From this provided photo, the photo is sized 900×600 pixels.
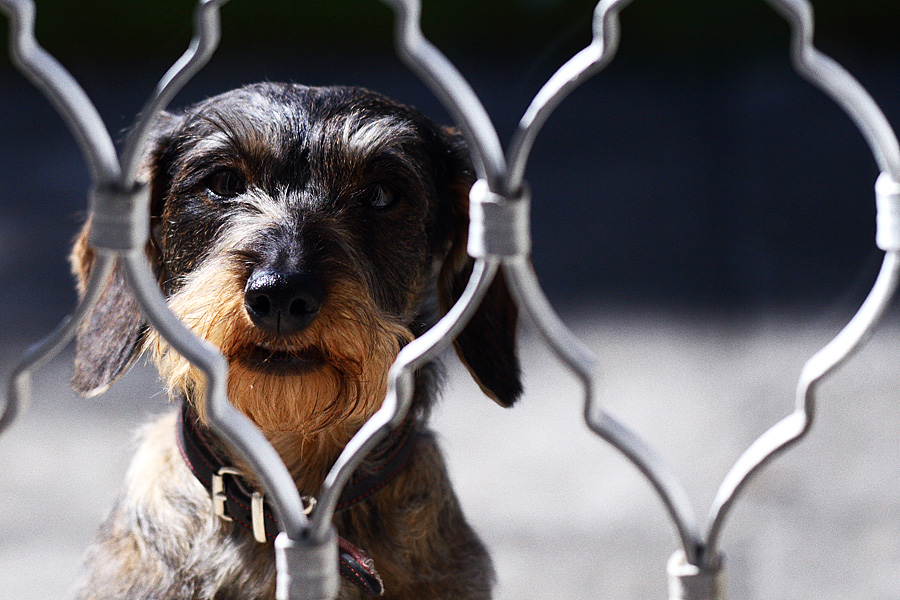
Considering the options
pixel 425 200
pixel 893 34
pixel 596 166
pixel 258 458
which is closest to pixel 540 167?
pixel 596 166

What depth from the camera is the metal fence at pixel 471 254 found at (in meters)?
0.83

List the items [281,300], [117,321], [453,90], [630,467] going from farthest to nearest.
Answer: [630,467]
[117,321]
[281,300]
[453,90]

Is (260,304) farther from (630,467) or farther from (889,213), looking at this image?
(630,467)

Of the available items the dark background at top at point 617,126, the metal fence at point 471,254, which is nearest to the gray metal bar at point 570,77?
the metal fence at point 471,254

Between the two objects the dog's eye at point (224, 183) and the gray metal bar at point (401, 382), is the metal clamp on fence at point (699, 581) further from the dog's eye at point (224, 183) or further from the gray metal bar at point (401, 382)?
the dog's eye at point (224, 183)

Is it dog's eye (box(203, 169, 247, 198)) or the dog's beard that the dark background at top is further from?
the dog's beard

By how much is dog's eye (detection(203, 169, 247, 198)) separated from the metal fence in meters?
0.99

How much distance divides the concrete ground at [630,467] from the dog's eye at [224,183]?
2.90ft

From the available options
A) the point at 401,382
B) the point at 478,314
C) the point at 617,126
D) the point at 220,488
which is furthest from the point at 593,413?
the point at 617,126

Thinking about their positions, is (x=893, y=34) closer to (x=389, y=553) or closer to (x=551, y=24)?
(x=551, y=24)

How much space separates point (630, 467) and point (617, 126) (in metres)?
3.04

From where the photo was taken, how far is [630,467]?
3.20 metres

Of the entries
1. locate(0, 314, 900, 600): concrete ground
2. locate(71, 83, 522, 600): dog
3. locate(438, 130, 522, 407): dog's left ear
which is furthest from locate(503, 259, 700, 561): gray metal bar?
locate(0, 314, 900, 600): concrete ground

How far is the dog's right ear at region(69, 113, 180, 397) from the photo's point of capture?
1.83m
